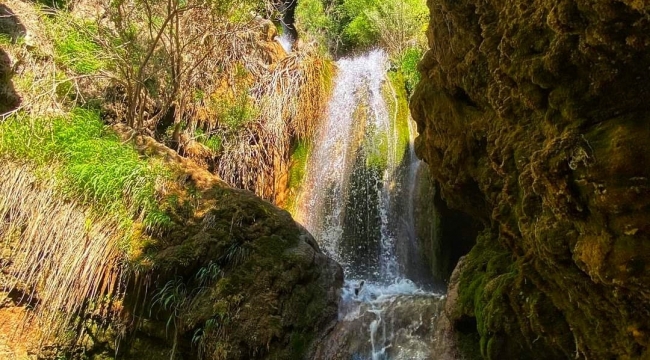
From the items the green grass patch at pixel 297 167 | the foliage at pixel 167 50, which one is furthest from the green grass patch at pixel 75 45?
the green grass patch at pixel 297 167

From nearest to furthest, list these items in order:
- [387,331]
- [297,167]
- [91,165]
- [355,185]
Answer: [387,331]
[91,165]
[355,185]
[297,167]

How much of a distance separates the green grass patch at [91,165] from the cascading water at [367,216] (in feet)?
7.92

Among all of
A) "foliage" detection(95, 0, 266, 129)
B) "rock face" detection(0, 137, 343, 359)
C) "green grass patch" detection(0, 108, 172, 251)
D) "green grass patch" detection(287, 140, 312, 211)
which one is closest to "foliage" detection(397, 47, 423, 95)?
"green grass patch" detection(287, 140, 312, 211)

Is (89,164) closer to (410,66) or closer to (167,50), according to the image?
(167,50)

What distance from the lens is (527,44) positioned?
8.95 feet

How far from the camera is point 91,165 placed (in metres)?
5.83

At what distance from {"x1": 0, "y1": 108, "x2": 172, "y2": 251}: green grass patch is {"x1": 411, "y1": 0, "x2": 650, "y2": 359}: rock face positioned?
348 cm

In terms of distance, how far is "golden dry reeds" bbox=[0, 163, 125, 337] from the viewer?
5129 mm

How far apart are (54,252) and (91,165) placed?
3.59 feet

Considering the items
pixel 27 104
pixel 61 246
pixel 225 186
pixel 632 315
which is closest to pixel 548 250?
pixel 632 315

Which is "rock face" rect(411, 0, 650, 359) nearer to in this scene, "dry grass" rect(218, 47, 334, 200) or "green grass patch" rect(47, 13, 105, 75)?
"dry grass" rect(218, 47, 334, 200)

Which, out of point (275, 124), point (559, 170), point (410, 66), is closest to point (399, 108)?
point (410, 66)

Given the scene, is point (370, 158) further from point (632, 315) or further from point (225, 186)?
point (632, 315)

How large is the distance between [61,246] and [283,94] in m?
4.45
